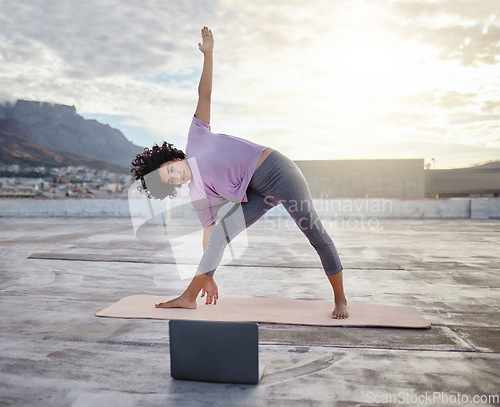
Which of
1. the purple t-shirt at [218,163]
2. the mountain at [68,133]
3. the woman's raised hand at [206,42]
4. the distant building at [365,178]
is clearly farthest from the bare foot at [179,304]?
the mountain at [68,133]

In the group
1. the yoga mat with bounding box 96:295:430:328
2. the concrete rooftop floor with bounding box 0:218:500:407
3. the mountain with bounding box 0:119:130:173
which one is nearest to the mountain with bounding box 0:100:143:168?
the mountain with bounding box 0:119:130:173

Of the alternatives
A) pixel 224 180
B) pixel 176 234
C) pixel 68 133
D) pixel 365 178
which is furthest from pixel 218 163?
pixel 68 133

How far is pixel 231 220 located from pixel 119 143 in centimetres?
7242

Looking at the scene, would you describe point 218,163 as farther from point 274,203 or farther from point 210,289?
point 210,289

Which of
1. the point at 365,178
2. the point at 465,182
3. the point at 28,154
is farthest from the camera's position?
the point at 28,154

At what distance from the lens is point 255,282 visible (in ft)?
12.8

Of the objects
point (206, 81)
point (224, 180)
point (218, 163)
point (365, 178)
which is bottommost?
point (224, 180)

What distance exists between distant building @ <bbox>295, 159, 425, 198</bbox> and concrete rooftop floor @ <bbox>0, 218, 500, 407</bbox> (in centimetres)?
2394

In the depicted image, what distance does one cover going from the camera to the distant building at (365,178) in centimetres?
2844

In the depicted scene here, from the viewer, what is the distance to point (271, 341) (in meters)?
2.29

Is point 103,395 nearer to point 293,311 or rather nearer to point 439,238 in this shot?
point 293,311

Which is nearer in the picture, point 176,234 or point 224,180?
point 224,180

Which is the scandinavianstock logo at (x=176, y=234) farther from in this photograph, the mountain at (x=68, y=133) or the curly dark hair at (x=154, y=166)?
the mountain at (x=68, y=133)

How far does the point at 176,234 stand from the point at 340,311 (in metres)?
6.25
